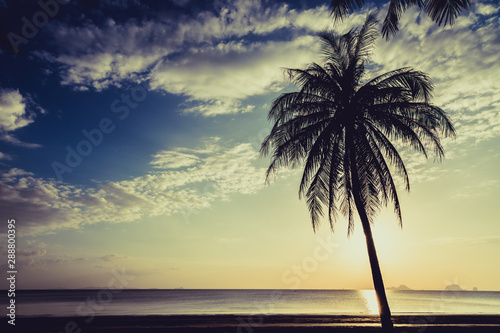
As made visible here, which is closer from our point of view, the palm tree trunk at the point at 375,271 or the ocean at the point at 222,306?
the palm tree trunk at the point at 375,271

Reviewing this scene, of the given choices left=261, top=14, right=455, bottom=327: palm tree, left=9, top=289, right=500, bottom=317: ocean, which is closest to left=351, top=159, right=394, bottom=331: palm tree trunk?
left=261, top=14, right=455, bottom=327: palm tree

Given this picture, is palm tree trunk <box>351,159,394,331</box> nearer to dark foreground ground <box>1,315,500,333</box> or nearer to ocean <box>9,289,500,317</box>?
dark foreground ground <box>1,315,500,333</box>

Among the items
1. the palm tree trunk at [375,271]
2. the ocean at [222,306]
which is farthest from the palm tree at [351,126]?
the ocean at [222,306]

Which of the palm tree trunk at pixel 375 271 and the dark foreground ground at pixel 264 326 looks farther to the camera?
the dark foreground ground at pixel 264 326

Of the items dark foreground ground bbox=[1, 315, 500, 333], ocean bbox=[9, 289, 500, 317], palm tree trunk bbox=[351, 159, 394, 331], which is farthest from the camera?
ocean bbox=[9, 289, 500, 317]

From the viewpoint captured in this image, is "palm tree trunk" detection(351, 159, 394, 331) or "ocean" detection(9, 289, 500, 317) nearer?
"palm tree trunk" detection(351, 159, 394, 331)

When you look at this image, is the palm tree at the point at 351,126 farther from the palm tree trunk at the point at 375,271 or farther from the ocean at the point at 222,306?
the ocean at the point at 222,306

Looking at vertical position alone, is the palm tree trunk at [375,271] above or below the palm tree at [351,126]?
below

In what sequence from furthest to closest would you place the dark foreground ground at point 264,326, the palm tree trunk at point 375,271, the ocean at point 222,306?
the ocean at point 222,306, the dark foreground ground at point 264,326, the palm tree trunk at point 375,271

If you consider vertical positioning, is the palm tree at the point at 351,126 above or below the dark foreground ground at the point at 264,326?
above

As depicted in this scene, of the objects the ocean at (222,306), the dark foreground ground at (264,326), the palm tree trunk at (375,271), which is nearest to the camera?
the palm tree trunk at (375,271)

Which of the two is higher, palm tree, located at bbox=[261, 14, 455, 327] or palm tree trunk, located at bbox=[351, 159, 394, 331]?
palm tree, located at bbox=[261, 14, 455, 327]

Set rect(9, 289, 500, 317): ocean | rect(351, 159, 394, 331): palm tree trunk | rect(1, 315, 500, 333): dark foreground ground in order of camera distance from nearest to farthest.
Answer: rect(351, 159, 394, 331): palm tree trunk
rect(1, 315, 500, 333): dark foreground ground
rect(9, 289, 500, 317): ocean

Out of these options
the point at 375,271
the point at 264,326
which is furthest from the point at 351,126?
the point at 264,326
